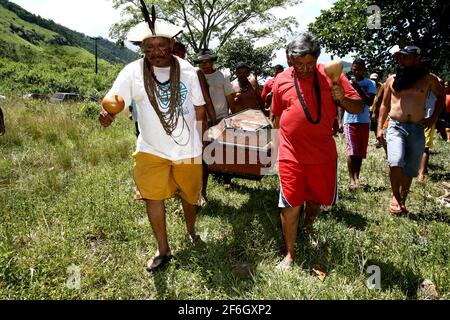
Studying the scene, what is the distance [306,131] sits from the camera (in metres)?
2.94

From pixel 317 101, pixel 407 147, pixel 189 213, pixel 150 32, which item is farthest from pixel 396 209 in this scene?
pixel 150 32

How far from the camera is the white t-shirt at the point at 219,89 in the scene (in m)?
4.99

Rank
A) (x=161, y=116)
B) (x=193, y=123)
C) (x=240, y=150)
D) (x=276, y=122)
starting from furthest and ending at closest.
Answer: (x=240, y=150) < (x=276, y=122) < (x=193, y=123) < (x=161, y=116)

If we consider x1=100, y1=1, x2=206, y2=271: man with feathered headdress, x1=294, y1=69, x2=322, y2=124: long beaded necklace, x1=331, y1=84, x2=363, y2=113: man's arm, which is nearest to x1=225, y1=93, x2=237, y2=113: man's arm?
x1=100, y1=1, x2=206, y2=271: man with feathered headdress

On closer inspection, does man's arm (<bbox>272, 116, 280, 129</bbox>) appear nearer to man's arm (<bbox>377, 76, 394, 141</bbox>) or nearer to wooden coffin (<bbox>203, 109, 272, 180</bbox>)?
wooden coffin (<bbox>203, 109, 272, 180</bbox>)

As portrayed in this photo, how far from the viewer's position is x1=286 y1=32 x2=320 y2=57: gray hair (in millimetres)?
2793

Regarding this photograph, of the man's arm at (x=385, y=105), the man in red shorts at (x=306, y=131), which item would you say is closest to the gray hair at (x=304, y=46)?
the man in red shorts at (x=306, y=131)

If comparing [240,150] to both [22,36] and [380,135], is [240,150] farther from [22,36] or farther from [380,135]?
[22,36]

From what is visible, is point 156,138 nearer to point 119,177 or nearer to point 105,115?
point 105,115

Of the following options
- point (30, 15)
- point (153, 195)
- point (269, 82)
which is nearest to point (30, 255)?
point (153, 195)

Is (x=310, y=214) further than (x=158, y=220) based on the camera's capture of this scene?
Yes

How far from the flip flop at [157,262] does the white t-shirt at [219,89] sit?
8.05 ft

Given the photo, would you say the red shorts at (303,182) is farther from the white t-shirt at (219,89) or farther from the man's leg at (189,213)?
the white t-shirt at (219,89)

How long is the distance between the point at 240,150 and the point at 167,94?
49.1 inches
